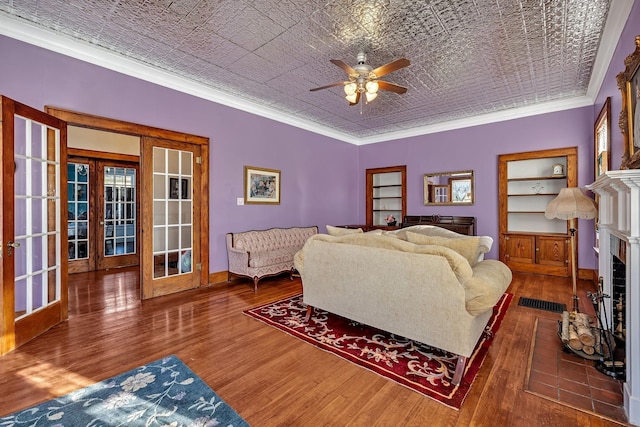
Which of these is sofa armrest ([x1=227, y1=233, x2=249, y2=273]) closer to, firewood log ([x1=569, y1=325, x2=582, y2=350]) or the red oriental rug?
the red oriental rug

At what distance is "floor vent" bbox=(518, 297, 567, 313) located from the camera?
3.43 metres

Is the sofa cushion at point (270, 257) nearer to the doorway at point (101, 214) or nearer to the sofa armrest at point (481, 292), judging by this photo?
the sofa armrest at point (481, 292)

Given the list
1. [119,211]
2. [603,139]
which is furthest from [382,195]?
[119,211]

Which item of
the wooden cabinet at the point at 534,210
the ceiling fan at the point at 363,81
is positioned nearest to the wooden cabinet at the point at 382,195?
the wooden cabinet at the point at 534,210

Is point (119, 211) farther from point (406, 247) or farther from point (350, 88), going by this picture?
point (406, 247)

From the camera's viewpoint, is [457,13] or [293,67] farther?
[293,67]

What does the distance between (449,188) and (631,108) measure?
13.2 ft

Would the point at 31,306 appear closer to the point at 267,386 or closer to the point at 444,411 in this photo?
the point at 267,386

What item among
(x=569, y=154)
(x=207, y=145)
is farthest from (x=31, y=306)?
(x=569, y=154)

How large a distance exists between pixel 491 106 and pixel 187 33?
490cm

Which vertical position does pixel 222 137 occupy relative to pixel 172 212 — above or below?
above

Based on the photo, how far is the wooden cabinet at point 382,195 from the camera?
7.20m

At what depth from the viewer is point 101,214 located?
5.75 meters

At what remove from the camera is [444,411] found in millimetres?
1745
